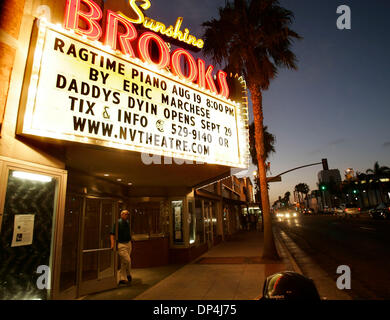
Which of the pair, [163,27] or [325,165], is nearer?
[163,27]

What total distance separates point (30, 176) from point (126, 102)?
2.22 m

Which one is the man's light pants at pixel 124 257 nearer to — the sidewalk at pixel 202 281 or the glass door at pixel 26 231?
the sidewalk at pixel 202 281

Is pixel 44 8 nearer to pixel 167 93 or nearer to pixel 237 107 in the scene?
pixel 167 93

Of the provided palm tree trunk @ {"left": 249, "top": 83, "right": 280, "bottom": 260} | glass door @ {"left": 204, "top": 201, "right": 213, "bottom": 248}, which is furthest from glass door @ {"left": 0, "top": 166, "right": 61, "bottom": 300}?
glass door @ {"left": 204, "top": 201, "right": 213, "bottom": 248}

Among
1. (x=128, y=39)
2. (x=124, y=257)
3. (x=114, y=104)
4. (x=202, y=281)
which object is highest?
(x=128, y=39)

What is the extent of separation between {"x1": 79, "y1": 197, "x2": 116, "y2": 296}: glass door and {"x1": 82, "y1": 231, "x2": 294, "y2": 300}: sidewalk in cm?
29

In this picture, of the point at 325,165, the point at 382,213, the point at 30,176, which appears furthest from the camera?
the point at 382,213

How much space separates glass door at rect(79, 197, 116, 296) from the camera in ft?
21.5

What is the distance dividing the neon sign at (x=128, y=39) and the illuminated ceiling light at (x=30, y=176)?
279 centimetres

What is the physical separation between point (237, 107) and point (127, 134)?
14.0ft

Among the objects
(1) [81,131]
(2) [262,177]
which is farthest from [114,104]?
(2) [262,177]

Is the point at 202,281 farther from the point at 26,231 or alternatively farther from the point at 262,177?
the point at 262,177

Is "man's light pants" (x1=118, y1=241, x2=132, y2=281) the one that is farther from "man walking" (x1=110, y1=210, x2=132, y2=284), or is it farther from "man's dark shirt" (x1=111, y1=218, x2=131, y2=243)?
"man's dark shirt" (x1=111, y1=218, x2=131, y2=243)

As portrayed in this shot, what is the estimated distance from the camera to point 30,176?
404 cm
